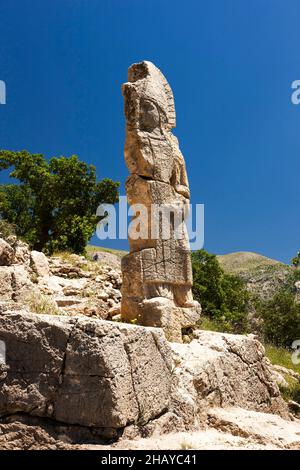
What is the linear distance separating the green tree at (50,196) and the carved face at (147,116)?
15.0 m

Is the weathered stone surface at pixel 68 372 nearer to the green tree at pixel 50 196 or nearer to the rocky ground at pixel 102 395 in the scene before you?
the rocky ground at pixel 102 395

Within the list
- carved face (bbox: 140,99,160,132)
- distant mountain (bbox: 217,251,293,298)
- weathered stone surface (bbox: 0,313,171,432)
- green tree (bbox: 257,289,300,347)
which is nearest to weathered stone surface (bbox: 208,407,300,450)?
weathered stone surface (bbox: 0,313,171,432)

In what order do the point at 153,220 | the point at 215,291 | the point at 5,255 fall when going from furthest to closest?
the point at 215,291 → the point at 5,255 → the point at 153,220

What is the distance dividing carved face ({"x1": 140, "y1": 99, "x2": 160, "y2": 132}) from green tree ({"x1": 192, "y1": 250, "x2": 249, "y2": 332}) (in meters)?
15.9

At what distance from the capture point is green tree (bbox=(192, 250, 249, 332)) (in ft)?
79.0

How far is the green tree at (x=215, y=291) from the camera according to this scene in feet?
79.0

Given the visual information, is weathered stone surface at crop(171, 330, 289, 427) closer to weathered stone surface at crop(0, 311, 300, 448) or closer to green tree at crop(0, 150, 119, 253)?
weathered stone surface at crop(0, 311, 300, 448)

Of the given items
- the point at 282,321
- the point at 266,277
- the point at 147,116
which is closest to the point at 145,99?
the point at 147,116

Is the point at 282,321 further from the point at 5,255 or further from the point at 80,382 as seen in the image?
the point at 80,382

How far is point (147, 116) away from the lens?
28.4ft

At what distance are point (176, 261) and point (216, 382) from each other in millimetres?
2956

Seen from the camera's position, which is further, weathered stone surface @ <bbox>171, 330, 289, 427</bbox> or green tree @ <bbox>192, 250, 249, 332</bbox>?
green tree @ <bbox>192, 250, 249, 332</bbox>

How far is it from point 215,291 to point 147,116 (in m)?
17.7
